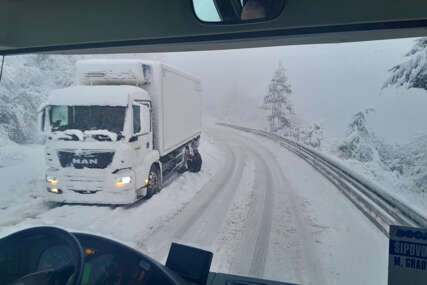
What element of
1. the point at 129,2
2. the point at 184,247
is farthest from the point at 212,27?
the point at 184,247

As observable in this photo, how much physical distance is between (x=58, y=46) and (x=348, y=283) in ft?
9.66

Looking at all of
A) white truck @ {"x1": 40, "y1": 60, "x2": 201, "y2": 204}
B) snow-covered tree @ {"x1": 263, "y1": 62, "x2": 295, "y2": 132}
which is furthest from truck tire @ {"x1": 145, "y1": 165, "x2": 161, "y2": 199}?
snow-covered tree @ {"x1": 263, "y1": 62, "x2": 295, "y2": 132}

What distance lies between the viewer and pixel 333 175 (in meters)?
2.70

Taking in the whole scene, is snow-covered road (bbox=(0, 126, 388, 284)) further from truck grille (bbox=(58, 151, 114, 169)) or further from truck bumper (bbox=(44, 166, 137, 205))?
truck grille (bbox=(58, 151, 114, 169))

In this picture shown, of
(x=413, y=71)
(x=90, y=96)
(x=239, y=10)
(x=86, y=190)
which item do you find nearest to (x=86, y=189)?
(x=86, y=190)

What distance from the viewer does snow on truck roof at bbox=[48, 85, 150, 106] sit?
9.86 ft

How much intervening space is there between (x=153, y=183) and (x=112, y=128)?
2.14ft

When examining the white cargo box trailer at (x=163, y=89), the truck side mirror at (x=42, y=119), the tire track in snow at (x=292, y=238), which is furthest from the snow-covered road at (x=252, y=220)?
the truck side mirror at (x=42, y=119)

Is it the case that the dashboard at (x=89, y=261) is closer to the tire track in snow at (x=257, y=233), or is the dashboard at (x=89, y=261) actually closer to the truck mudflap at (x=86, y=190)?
the tire track in snow at (x=257, y=233)

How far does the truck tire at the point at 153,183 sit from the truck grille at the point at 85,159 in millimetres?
431

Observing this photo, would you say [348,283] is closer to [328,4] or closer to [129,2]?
[328,4]

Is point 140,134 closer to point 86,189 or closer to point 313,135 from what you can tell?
point 86,189

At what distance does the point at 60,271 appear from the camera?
1.67 m

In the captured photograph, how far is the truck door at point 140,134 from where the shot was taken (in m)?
3.25
